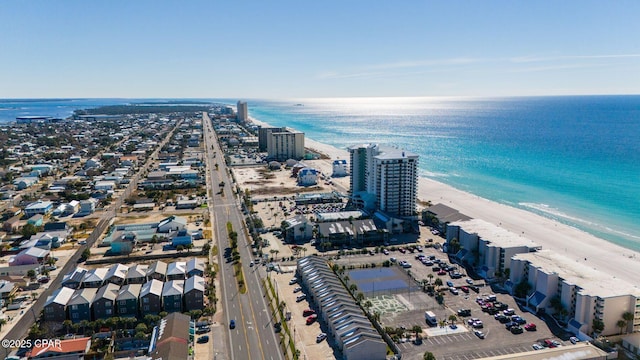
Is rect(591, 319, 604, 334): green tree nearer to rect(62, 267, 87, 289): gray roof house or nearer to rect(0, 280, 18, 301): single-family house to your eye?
rect(62, 267, 87, 289): gray roof house

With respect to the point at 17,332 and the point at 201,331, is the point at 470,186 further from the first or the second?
the point at 17,332

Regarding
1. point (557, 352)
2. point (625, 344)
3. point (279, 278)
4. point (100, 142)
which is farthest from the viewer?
point (100, 142)

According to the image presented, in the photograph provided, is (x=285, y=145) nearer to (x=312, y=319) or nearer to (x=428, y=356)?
(x=312, y=319)

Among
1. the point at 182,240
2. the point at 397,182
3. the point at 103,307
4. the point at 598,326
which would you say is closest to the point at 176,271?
the point at 103,307

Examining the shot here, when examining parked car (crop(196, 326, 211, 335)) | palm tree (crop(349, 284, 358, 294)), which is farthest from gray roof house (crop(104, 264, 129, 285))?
palm tree (crop(349, 284, 358, 294))

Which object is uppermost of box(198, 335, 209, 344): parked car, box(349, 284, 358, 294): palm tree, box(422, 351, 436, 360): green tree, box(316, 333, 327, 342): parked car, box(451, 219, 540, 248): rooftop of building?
box(451, 219, 540, 248): rooftop of building

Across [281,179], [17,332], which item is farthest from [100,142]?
[17,332]
